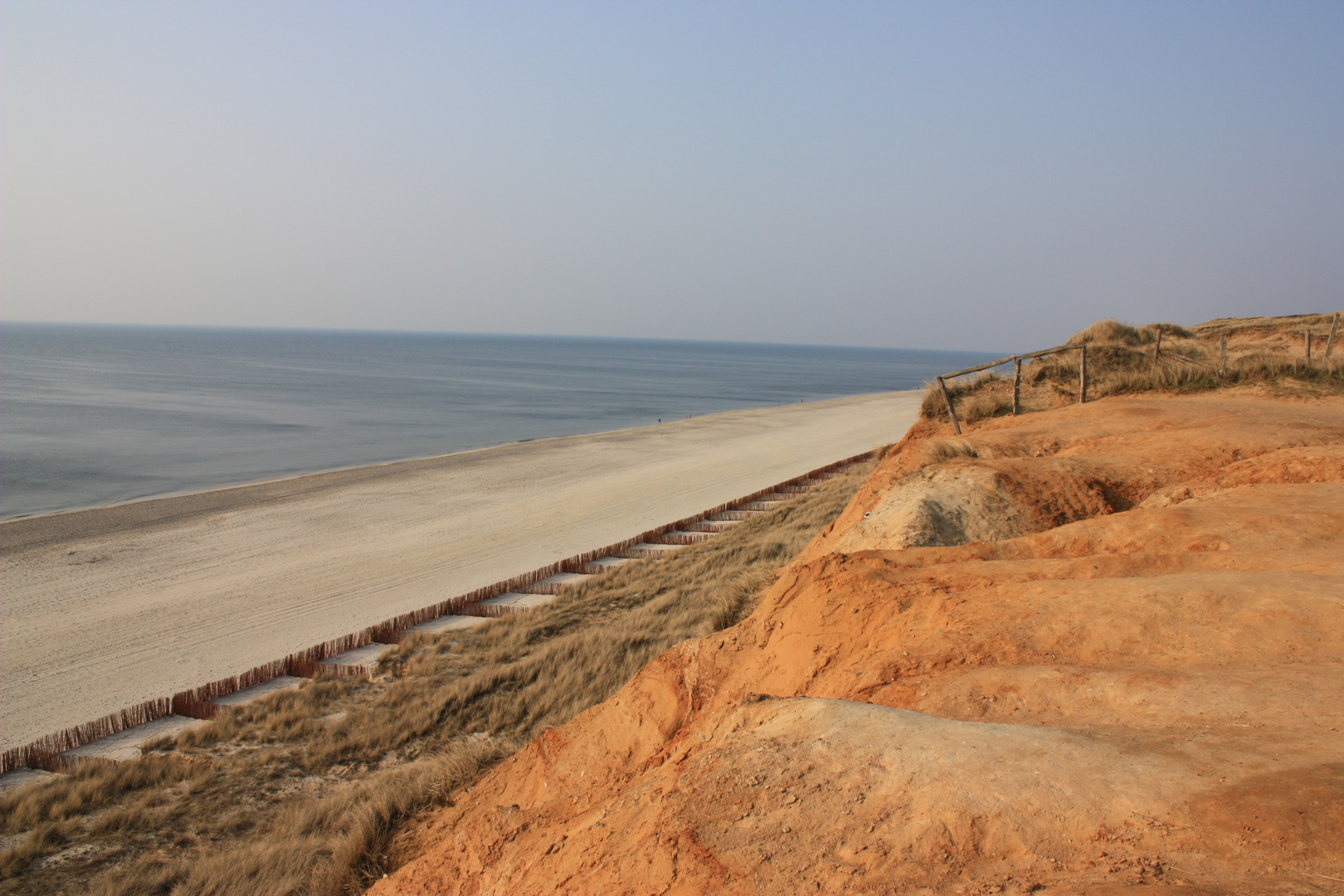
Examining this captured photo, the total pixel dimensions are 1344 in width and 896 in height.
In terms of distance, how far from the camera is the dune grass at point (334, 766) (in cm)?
636

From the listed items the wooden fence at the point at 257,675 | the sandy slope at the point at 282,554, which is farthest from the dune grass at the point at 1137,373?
the wooden fence at the point at 257,675

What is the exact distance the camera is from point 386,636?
484 inches

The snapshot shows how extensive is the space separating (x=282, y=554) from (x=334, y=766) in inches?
455

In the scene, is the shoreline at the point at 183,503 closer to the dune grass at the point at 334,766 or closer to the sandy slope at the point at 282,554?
the sandy slope at the point at 282,554

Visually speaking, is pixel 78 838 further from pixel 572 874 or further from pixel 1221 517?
pixel 1221 517

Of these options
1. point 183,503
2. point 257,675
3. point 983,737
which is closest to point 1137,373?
point 983,737

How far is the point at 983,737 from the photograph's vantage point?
375 cm

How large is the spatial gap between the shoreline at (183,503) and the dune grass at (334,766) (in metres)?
14.7

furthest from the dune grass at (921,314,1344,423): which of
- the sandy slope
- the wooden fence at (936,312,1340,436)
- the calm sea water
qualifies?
the calm sea water

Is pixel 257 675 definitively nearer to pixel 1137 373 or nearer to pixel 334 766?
pixel 334 766

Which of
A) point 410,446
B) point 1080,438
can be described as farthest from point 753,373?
point 1080,438

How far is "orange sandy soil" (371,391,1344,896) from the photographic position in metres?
3.05

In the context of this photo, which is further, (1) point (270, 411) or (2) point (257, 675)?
(1) point (270, 411)

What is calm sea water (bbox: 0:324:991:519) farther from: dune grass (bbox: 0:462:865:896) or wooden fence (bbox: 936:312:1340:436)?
wooden fence (bbox: 936:312:1340:436)
